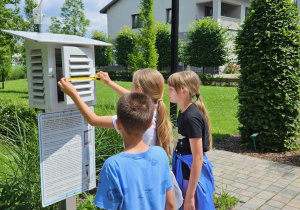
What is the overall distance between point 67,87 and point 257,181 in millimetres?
3523

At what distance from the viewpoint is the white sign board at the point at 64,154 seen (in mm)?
2076

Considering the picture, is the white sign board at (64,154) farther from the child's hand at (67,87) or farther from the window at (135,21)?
the window at (135,21)

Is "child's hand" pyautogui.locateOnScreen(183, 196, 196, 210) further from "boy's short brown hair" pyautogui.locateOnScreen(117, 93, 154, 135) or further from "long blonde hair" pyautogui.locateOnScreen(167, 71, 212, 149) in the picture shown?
"boy's short brown hair" pyautogui.locateOnScreen(117, 93, 154, 135)

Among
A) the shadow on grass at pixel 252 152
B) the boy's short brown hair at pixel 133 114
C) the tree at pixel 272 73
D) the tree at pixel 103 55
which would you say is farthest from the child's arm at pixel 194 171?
the tree at pixel 103 55

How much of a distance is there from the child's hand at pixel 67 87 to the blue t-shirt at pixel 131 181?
568 mm

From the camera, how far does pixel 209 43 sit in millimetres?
21000

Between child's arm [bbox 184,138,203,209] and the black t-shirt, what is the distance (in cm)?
6

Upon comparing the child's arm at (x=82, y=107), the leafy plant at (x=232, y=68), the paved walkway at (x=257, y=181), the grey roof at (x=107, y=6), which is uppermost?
the grey roof at (x=107, y=6)

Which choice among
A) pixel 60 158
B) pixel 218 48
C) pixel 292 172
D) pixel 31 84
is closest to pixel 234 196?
pixel 292 172

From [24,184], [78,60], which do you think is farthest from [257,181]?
[78,60]

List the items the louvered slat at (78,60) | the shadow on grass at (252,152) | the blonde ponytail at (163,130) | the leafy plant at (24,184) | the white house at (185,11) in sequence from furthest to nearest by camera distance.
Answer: the white house at (185,11) → the shadow on grass at (252,152) → the leafy plant at (24,184) → the blonde ponytail at (163,130) → the louvered slat at (78,60)

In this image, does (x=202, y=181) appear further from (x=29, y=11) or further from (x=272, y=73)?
(x=29, y=11)

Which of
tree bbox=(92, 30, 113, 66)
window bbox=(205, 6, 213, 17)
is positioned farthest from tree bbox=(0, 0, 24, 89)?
window bbox=(205, 6, 213, 17)

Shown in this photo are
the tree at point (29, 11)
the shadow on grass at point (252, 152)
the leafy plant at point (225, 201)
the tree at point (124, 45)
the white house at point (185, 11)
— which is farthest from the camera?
the white house at point (185, 11)
